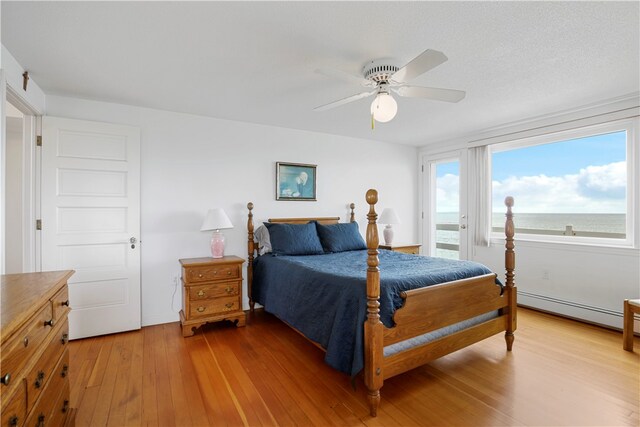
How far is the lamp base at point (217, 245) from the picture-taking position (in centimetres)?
339

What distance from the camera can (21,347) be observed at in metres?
1.03

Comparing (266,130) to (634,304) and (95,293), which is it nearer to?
(95,293)

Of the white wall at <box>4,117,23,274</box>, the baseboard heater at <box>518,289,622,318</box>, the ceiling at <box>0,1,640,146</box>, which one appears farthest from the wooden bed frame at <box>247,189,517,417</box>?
the white wall at <box>4,117,23,274</box>

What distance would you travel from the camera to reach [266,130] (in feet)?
13.1

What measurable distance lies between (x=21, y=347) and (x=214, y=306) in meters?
2.18

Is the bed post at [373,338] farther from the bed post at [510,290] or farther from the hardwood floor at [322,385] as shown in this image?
the bed post at [510,290]

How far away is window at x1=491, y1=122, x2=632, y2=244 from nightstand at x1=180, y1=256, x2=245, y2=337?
360cm

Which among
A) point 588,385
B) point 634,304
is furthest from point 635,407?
point 634,304

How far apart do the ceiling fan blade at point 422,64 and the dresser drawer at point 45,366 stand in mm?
2202

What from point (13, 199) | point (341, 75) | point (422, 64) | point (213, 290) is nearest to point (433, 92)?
point (422, 64)

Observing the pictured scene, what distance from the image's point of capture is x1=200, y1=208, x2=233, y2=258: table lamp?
3227 mm

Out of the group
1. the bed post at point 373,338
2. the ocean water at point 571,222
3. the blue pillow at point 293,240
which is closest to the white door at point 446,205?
the ocean water at point 571,222

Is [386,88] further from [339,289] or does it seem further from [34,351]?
[34,351]

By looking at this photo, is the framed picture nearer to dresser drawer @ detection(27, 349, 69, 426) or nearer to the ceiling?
the ceiling
